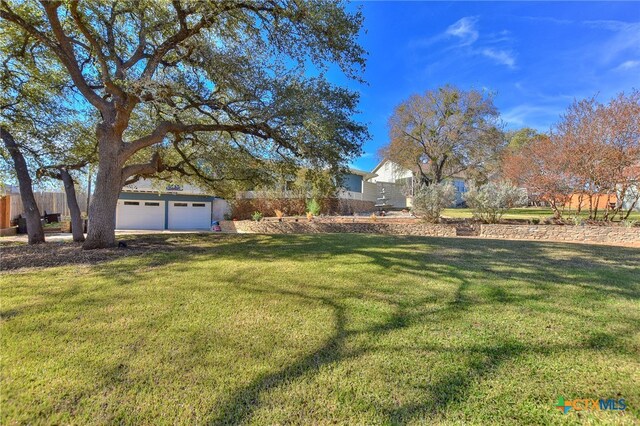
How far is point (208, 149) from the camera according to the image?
991 centimetres

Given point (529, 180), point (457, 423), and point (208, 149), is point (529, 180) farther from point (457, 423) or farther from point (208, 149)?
point (457, 423)

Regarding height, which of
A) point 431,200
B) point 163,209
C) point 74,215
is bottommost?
point 74,215

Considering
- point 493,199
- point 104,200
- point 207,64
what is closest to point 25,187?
point 104,200

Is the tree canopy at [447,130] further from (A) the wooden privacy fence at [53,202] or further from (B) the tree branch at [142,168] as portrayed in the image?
(A) the wooden privacy fence at [53,202]

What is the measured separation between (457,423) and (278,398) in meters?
1.14

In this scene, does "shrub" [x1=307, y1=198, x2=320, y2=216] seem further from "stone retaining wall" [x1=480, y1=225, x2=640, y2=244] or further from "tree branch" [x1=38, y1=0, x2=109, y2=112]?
"tree branch" [x1=38, y1=0, x2=109, y2=112]

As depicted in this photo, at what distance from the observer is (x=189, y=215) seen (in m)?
23.1

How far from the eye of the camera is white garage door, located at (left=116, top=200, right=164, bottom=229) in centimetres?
2127

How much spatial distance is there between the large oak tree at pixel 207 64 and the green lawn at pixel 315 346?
129 inches

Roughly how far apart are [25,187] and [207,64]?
6.34 m

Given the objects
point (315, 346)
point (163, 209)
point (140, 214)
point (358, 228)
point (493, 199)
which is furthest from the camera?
point (163, 209)

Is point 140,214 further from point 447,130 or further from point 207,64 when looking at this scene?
point 447,130

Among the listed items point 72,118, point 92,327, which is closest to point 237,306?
point 92,327

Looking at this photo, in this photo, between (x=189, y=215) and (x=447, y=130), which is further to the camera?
(x=189, y=215)
